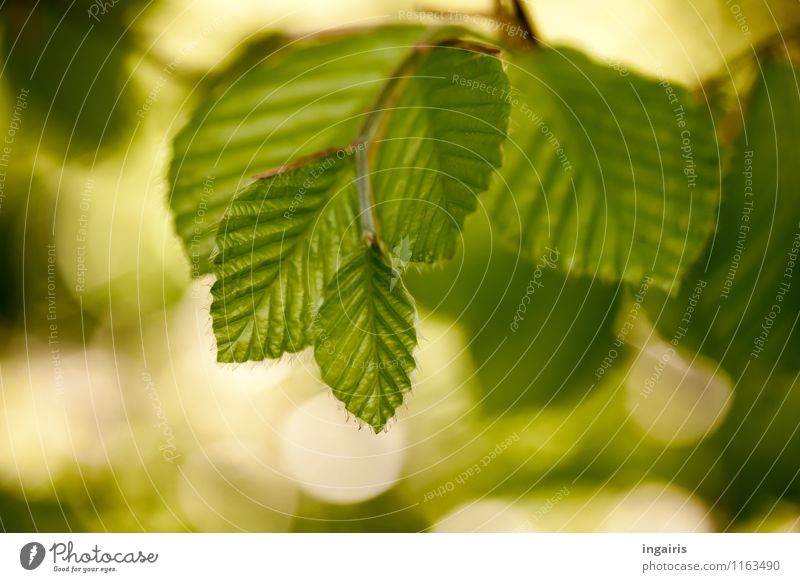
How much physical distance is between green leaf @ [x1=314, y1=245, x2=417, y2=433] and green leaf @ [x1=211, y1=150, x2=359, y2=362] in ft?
0.04

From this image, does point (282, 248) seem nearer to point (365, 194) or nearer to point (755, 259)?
point (365, 194)

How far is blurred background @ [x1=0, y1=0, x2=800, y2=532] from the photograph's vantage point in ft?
1.18

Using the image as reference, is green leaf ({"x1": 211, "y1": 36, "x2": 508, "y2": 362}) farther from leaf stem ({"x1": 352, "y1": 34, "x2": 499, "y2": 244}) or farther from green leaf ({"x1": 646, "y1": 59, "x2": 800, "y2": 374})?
green leaf ({"x1": 646, "y1": 59, "x2": 800, "y2": 374})

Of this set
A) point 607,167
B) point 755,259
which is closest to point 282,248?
point 607,167

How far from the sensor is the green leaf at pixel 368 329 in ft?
0.98

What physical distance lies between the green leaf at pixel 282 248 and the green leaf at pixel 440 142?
25 mm

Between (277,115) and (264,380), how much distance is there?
18cm

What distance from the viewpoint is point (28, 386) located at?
1.27 ft

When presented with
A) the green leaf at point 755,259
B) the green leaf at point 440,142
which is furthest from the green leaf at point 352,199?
the green leaf at point 755,259

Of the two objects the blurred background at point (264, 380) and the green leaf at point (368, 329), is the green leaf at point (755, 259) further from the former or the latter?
the green leaf at point (368, 329)

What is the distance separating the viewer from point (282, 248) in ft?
0.99

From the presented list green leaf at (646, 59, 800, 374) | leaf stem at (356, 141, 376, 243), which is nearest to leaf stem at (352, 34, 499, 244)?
leaf stem at (356, 141, 376, 243)

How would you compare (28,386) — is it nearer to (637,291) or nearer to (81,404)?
(81,404)
